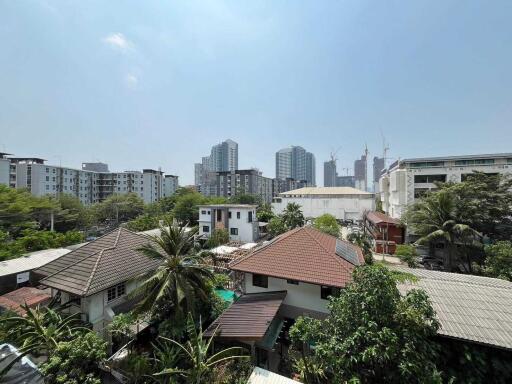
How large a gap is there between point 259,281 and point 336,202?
5247 cm

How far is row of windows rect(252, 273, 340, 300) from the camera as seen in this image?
12103 mm

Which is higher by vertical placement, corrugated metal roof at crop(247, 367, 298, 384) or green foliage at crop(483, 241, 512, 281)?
green foliage at crop(483, 241, 512, 281)

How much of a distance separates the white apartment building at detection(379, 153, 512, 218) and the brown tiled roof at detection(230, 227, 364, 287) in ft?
92.2

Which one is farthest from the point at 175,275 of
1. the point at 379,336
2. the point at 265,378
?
the point at 379,336

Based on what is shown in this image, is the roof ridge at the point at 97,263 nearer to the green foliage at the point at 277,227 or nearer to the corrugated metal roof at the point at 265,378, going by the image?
the corrugated metal roof at the point at 265,378

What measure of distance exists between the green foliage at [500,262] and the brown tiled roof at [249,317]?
61.2 ft

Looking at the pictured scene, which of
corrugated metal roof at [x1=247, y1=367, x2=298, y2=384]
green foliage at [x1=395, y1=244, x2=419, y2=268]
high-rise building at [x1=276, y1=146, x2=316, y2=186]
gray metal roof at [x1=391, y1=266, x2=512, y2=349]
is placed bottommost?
green foliage at [x1=395, y1=244, x2=419, y2=268]

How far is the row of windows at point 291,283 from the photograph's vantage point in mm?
12103

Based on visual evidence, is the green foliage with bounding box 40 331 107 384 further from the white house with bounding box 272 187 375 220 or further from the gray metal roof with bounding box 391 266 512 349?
the white house with bounding box 272 187 375 220

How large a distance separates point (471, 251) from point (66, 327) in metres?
35.5

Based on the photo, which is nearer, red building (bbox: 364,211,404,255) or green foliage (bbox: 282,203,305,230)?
red building (bbox: 364,211,404,255)

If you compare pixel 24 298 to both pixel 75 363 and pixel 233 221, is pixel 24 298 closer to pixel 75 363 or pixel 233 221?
pixel 75 363

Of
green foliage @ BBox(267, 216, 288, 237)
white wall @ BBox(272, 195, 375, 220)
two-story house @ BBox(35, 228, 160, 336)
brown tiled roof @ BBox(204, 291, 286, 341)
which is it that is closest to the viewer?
brown tiled roof @ BBox(204, 291, 286, 341)

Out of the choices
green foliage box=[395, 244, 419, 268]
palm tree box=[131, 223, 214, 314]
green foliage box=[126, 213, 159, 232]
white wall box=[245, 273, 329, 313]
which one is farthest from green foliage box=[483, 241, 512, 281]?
green foliage box=[126, 213, 159, 232]
